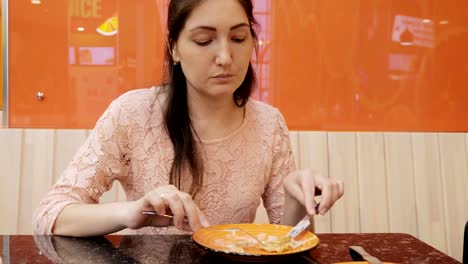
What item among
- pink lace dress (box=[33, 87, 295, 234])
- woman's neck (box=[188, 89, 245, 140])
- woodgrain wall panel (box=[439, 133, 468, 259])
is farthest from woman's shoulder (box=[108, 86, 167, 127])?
woodgrain wall panel (box=[439, 133, 468, 259])

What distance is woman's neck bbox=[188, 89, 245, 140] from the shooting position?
1.46 m

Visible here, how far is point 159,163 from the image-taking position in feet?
4.55

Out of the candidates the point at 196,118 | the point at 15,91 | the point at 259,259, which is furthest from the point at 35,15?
the point at 259,259

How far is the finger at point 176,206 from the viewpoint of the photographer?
95 cm

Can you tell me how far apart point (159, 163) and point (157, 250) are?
48 cm

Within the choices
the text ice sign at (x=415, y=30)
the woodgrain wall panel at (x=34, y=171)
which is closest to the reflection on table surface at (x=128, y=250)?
the woodgrain wall panel at (x=34, y=171)

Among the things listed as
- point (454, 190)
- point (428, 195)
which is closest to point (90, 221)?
point (428, 195)

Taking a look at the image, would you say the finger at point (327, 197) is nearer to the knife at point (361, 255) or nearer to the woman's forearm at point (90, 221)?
the knife at point (361, 255)

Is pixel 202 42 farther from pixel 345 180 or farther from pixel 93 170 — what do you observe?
pixel 345 180

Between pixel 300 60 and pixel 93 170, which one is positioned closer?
pixel 93 170

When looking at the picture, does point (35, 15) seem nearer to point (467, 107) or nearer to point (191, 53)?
point (191, 53)

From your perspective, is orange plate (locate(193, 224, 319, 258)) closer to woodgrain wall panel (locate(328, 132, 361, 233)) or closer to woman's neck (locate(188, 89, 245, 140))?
woman's neck (locate(188, 89, 245, 140))

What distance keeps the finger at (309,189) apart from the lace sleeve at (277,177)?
1.17 feet

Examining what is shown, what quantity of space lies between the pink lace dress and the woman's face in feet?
0.69
